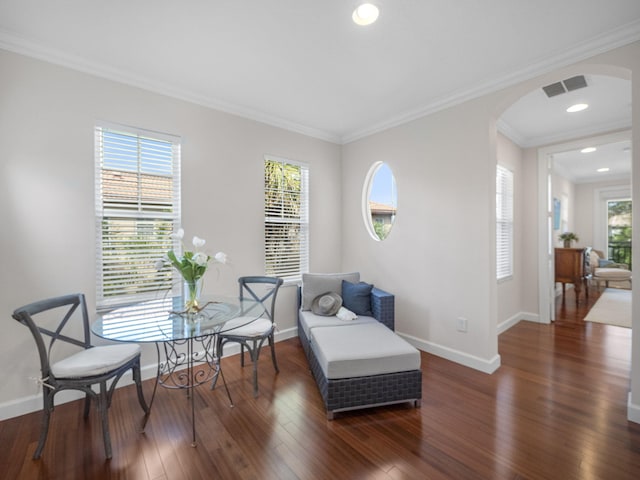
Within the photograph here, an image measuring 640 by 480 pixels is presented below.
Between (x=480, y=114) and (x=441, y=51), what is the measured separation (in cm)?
84

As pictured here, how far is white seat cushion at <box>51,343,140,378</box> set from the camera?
1.73 m

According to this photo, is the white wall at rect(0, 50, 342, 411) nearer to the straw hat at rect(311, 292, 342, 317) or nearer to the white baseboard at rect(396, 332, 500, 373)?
the straw hat at rect(311, 292, 342, 317)

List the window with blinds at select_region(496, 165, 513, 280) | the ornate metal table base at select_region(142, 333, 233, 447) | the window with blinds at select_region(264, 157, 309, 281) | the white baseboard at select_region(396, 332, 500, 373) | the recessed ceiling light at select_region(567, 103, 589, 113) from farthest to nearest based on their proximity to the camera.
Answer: the window with blinds at select_region(496, 165, 513, 280), the window with blinds at select_region(264, 157, 309, 281), the recessed ceiling light at select_region(567, 103, 589, 113), the white baseboard at select_region(396, 332, 500, 373), the ornate metal table base at select_region(142, 333, 233, 447)

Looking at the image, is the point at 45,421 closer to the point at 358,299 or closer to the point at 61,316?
the point at 61,316

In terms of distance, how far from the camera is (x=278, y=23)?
6.34 feet

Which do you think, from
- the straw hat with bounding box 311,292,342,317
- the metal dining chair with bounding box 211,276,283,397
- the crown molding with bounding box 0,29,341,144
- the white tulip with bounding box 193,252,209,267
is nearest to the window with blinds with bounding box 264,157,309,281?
the crown molding with bounding box 0,29,341,144

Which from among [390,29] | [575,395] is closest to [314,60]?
[390,29]

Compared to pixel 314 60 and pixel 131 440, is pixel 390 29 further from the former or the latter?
pixel 131 440

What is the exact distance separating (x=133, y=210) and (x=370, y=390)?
2.54 meters

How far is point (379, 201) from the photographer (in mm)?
3895

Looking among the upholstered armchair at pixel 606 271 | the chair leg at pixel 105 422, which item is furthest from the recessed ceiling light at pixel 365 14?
the upholstered armchair at pixel 606 271

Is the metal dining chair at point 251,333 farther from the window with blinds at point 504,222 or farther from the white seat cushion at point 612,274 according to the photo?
the white seat cushion at point 612,274

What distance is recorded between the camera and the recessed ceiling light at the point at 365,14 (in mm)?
1761

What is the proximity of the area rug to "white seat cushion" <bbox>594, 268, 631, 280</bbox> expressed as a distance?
349mm
